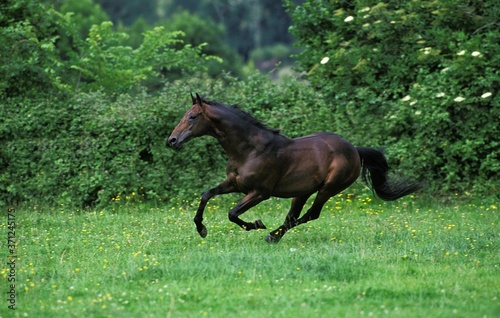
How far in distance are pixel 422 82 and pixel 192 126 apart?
621cm

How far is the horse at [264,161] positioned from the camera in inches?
422

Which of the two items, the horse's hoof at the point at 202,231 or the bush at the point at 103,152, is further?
the bush at the point at 103,152

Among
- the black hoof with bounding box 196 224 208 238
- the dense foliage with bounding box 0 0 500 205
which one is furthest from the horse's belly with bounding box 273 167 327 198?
the dense foliage with bounding box 0 0 500 205

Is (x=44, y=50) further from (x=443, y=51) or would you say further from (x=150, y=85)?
(x=150, y=85)

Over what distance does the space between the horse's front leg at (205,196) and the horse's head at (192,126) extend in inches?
27.6

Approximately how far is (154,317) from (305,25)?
11.6 metres

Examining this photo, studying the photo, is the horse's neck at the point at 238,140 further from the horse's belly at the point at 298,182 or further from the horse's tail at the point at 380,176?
the horse's tail at the point at 380,176

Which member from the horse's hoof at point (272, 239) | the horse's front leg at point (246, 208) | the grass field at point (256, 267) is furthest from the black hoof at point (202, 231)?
the horse's hoof at point (272, 239)

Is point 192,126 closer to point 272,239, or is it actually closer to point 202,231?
point 202,231

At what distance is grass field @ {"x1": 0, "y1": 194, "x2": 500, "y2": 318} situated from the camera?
7504 mm

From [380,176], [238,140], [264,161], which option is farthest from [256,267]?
[380,176]

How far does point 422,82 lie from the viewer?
15469 mm

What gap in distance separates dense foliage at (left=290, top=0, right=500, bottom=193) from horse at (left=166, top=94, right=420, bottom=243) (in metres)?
4.01

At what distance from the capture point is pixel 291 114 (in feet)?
52.1
